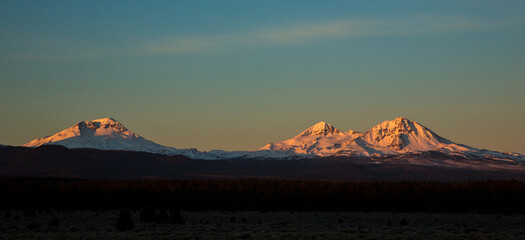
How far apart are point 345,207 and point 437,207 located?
11799 mm

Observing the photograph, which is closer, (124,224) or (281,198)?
(124,224)

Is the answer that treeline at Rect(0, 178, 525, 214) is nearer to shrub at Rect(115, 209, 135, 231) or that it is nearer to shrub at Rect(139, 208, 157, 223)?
shrub at Rect(139, 208, 157, 223)

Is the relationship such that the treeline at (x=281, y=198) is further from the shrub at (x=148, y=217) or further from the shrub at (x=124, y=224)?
the shrub at (x=124, y=224)

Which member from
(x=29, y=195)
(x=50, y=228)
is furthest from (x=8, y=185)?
(x=50, y=228)

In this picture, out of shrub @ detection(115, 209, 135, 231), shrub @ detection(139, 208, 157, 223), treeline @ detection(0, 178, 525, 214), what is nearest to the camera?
shrub @ detection(115, 209, 135, 231)

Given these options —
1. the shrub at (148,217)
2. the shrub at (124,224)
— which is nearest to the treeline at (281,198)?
the shrub at (148,217)

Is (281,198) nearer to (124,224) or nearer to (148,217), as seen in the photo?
(148,217)

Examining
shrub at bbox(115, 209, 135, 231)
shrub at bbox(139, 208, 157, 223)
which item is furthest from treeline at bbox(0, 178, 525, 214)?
shrub at bbox(115, 209, 135, 231)

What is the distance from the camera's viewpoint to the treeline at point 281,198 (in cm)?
10062

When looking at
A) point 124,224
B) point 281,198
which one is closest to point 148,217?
point 124,224

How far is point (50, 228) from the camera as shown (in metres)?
59.8

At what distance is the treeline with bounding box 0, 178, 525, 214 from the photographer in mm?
100625

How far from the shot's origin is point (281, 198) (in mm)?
106938

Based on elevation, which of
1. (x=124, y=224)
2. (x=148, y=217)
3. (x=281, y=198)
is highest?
(x=281, y=198)
